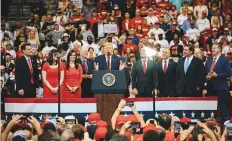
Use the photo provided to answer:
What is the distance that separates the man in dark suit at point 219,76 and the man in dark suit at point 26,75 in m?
3.79

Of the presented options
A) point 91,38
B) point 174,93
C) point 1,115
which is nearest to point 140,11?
point 91,38

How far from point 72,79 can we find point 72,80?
0.02 meters

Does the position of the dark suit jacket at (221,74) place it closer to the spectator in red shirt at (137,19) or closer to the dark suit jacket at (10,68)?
the dark suit jacket at (10,68)

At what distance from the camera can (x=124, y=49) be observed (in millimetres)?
24797

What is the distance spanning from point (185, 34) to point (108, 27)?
2.35m

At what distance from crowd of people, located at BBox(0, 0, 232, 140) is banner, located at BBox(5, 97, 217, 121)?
37cm

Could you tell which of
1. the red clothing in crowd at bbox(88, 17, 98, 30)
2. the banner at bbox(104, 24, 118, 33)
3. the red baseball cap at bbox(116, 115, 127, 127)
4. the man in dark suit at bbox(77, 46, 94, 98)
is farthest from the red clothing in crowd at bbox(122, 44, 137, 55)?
the red baseball cap at bbox(116, 115, 127, 127)

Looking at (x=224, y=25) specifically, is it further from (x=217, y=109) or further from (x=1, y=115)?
(x=1, y=115)

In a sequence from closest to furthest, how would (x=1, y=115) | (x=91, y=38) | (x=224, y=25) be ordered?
(x=1, y=115)
(x=91, y=38)
(x=224, y=25)

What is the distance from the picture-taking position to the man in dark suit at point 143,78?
1981cm

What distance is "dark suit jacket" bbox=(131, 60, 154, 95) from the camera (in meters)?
19.8

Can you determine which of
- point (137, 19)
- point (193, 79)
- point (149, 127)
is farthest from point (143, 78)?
point (137, 19)

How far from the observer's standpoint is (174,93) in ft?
65.7

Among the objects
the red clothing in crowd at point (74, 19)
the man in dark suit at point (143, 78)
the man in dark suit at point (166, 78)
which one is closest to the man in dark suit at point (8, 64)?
the man in dark suit at point (143, 78)
